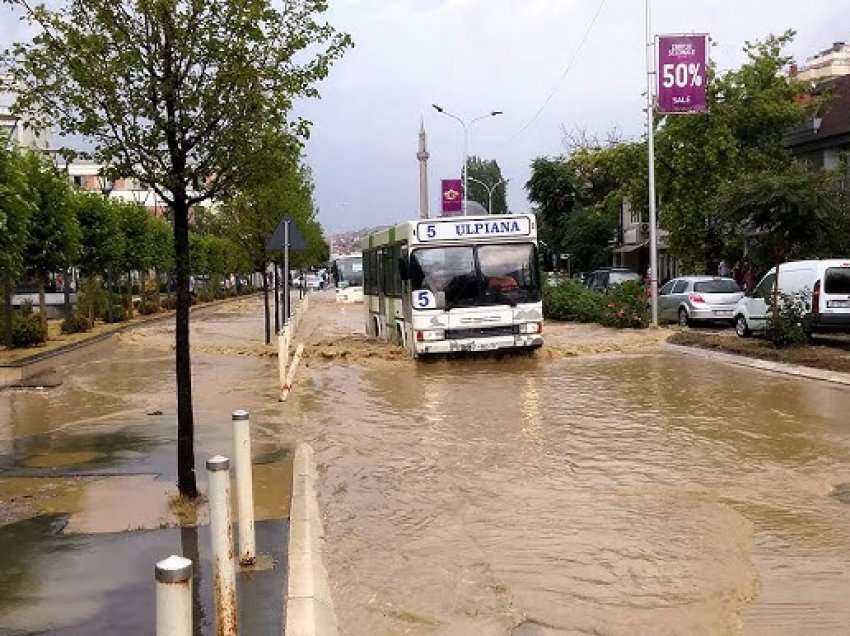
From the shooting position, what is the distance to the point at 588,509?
753 cm

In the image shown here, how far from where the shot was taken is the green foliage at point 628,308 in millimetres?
26188

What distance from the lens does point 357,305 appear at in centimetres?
5194

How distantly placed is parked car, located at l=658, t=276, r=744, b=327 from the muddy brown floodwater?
11457 millimetres

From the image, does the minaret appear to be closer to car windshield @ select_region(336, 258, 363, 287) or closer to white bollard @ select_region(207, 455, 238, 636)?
car windshield @ select_region(336, 258, 363, 287)

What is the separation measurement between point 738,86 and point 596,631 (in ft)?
110

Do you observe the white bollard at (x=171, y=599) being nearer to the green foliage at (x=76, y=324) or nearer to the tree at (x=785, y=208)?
the tree at (x=785, y=208)

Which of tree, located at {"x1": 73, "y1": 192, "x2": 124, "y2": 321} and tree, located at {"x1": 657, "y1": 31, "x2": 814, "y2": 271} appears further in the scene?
tree, located at {"x1": 657, "y1": 31, "x2": 814, "y2": 271}

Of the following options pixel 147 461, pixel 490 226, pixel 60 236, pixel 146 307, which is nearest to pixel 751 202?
pixel 490 226

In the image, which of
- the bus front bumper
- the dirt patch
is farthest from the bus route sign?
the dirt patch

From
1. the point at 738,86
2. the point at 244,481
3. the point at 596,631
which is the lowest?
the point at 596,631

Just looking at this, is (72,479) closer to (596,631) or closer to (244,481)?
(244,481)

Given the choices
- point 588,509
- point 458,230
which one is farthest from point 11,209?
point 588,509

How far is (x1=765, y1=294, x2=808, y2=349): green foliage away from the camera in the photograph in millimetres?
17922

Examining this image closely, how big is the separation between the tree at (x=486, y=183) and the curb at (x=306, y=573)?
353 feet
